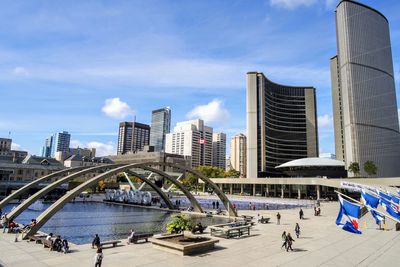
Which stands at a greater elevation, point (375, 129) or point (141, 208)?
point (375, 129)

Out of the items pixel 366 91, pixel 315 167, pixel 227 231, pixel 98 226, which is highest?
pixel 366 91

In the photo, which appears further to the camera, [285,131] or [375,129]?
[285,131]

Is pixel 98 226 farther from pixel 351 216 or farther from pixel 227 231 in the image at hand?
pixel 351 216

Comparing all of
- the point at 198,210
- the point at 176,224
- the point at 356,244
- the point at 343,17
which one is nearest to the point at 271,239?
the point at 356,244

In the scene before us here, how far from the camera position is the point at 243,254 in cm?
Result: 2008

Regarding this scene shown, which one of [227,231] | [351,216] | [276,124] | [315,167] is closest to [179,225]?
[227,231]

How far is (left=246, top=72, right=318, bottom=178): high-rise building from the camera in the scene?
6038 inches

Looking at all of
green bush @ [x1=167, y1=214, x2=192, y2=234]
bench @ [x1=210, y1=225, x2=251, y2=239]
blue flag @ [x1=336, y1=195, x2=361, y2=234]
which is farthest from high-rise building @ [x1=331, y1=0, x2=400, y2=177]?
blue flag @ [x1=336, y1=195, x2=361, y2=234]

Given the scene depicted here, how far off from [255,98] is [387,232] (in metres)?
127

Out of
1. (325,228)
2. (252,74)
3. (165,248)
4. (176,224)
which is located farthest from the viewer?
(252,74)

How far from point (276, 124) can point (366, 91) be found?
49651 mm

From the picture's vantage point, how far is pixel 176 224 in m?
22.7

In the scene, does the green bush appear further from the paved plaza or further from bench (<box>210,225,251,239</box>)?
bench (<box>210,225,251,239</box>)

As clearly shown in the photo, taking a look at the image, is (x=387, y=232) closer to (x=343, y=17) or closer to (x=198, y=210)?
(x=198, y=210)
